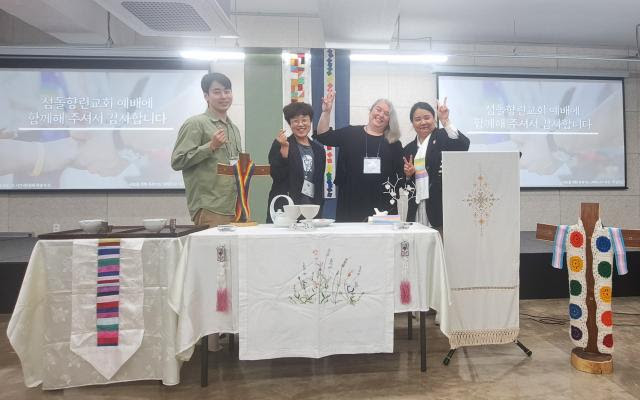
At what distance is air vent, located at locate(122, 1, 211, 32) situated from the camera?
10.4 feet

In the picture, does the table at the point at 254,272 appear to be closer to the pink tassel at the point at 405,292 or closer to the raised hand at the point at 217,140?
the pink tassel at the point at 405,292

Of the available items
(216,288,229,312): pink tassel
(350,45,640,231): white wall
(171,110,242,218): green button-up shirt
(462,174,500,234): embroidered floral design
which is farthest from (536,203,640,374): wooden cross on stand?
(350,45,640,231): white wall

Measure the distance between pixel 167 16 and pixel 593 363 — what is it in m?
4.02

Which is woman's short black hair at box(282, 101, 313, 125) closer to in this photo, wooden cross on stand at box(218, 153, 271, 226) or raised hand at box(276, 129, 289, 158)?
raised hand at box(276, 129, 289, 158)

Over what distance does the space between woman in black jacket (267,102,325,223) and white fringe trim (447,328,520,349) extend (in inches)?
50.7

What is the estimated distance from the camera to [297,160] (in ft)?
8.84

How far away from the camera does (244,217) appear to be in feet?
7.55

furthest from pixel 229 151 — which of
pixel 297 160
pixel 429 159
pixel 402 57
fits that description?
pixel 402 57

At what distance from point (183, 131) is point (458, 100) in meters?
Result: 3.63

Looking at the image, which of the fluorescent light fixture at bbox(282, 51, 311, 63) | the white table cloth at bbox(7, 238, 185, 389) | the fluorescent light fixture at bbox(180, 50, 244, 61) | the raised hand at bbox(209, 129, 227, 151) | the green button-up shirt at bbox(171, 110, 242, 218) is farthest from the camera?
the fluorescent light fixture at bbox(282, 51, 311, 63)

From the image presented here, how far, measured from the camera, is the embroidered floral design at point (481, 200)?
7.18 ft

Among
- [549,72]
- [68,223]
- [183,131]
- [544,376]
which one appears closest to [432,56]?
[549,72]

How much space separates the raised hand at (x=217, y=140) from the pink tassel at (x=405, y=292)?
1.38 m

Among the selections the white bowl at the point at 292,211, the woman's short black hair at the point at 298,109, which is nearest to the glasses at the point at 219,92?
the woman's short black hair at the point at 298,109
